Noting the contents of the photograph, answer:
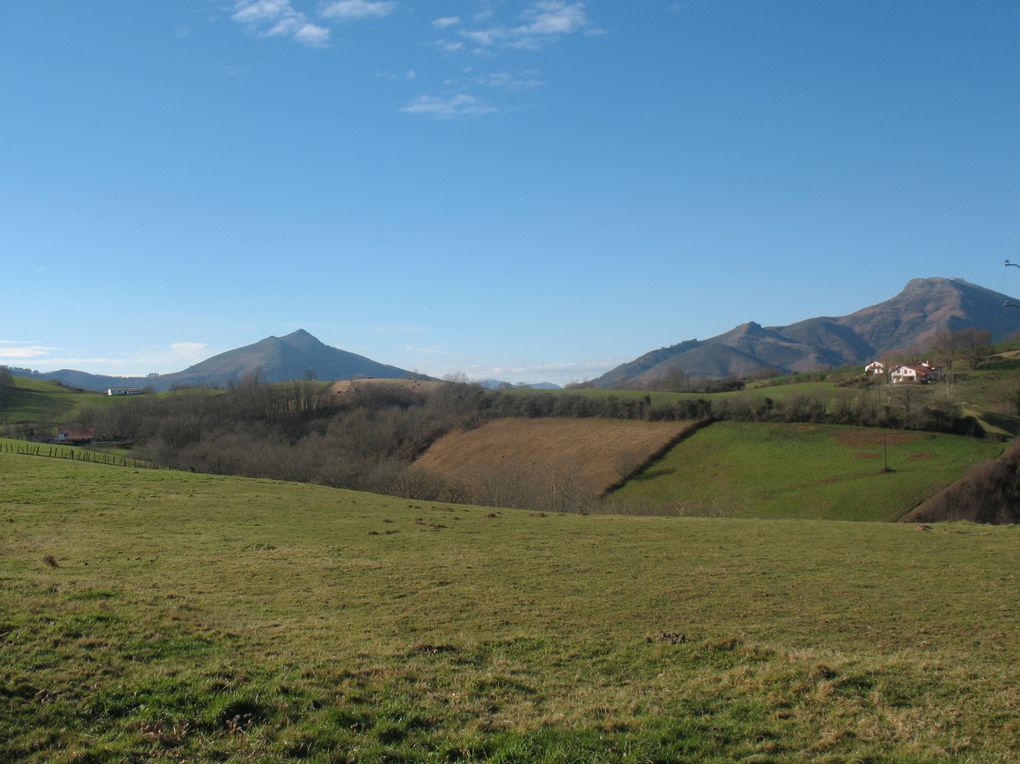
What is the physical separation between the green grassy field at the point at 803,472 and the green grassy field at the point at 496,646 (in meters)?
42.3

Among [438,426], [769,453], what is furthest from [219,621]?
[438,426]

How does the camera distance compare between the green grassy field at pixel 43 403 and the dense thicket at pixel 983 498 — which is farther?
the green grassy field at pixel 43 403

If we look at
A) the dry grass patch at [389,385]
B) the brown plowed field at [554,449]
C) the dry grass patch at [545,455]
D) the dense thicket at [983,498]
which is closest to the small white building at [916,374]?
the brown plowed field at [554,449]

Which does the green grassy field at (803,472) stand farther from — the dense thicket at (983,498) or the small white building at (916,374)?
the small white building at (916,374)

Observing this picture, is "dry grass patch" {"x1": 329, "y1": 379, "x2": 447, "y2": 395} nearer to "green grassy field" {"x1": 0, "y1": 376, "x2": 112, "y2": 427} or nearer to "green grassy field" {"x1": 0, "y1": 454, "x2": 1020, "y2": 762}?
"green grassy field" {"x1": 0, "y1": 376, "x2": 112, "y2": 427}

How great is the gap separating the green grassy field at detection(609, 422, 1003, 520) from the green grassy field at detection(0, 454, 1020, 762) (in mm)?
42340

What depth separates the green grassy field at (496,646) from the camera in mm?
8281

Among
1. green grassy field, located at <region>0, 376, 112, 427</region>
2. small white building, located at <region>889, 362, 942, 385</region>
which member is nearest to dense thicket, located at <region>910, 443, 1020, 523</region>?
small white building, located at <region>889, 362, 942, 385</region>

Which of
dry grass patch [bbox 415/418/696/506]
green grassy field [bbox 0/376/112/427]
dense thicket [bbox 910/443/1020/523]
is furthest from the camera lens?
green grassy field [bbox 0/376/112/427]

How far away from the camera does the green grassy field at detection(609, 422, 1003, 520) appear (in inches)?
2672

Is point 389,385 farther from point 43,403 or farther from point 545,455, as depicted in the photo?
point 43,403

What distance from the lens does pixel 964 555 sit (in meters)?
25.0

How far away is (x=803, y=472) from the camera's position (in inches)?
3012

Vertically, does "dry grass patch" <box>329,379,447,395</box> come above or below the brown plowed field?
above
